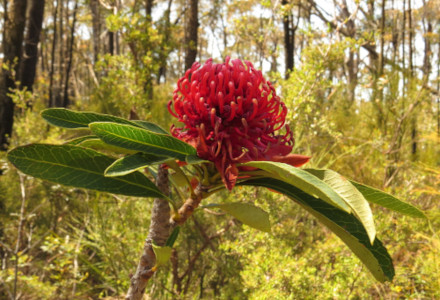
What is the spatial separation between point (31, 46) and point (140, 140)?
14.0 ft

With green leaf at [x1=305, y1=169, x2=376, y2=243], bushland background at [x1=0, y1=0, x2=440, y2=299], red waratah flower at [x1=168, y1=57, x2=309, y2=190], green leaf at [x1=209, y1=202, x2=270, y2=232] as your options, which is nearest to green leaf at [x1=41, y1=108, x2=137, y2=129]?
red waratah flower at [x1=168, y1=57, x2=309, y2=190]

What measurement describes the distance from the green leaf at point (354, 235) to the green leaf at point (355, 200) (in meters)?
0.10

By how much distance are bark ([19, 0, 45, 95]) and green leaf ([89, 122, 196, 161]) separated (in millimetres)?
3938

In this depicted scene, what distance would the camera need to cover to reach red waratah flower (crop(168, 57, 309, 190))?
2.29ft

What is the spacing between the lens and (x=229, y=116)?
0.73m

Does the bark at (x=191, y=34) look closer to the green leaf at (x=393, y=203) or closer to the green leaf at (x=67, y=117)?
the green leaf at (x=67, y=117)

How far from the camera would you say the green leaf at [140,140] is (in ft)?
1.87

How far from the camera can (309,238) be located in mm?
2346

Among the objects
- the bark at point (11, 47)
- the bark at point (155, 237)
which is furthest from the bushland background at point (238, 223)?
the bark at point (155, 237)

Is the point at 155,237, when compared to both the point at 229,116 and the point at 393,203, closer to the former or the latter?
the point at 229,116

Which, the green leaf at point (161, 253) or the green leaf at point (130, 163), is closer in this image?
the green leaf at point (130, 163)

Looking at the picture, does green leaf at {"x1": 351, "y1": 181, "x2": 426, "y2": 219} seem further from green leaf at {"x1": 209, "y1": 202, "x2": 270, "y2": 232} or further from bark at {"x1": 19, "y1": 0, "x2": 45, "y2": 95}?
bark at {"x1": 19, "y1": 0, "x2": 45, "y2": 95}

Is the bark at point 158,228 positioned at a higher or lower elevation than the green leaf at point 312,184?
lower

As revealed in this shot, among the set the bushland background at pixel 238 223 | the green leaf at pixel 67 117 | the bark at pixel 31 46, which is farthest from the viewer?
the bark at pixel 31 46
